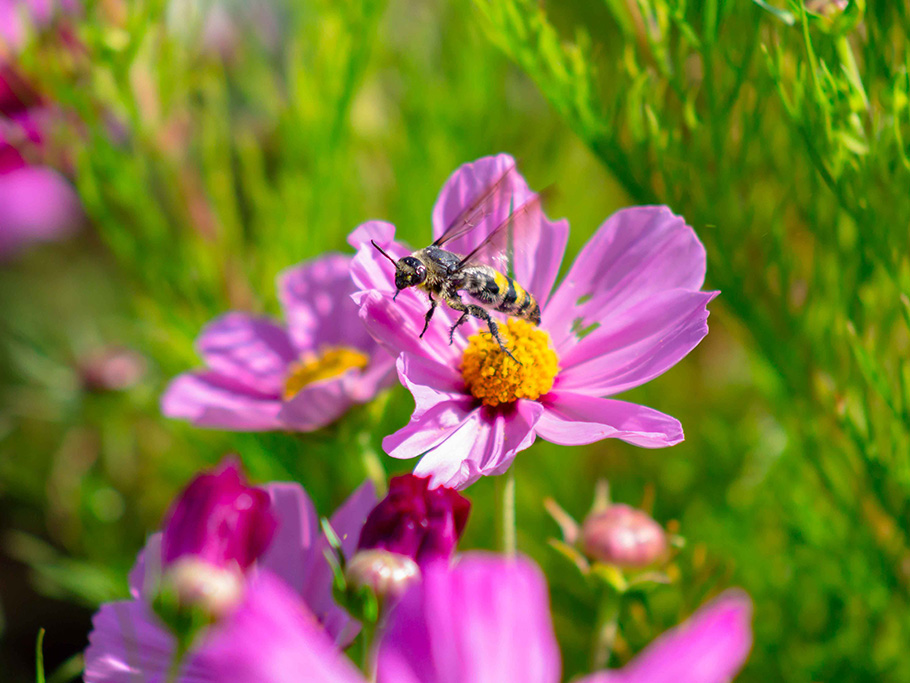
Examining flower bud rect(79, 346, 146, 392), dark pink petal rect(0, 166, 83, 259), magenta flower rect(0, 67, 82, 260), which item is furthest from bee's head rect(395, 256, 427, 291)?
dark pink petal rect(0, 166, 83, 259)

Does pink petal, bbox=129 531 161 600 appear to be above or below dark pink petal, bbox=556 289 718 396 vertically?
below

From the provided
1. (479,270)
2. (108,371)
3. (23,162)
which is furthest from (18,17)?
(479,270)

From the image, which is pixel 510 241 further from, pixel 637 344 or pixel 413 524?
pixel 413 524

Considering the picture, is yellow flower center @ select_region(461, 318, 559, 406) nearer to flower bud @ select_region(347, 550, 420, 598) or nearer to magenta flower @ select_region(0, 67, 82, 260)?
flower bud @ select_region(347, 550, 420, 598)

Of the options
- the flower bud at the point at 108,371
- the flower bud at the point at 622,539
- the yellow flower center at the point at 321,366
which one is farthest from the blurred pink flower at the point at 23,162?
the flower bud at the point at 622,539

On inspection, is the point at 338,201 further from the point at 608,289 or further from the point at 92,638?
the point at 92,638

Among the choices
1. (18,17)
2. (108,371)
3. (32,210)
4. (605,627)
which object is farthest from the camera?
(32,210)

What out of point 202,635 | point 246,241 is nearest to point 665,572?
point 202,635
